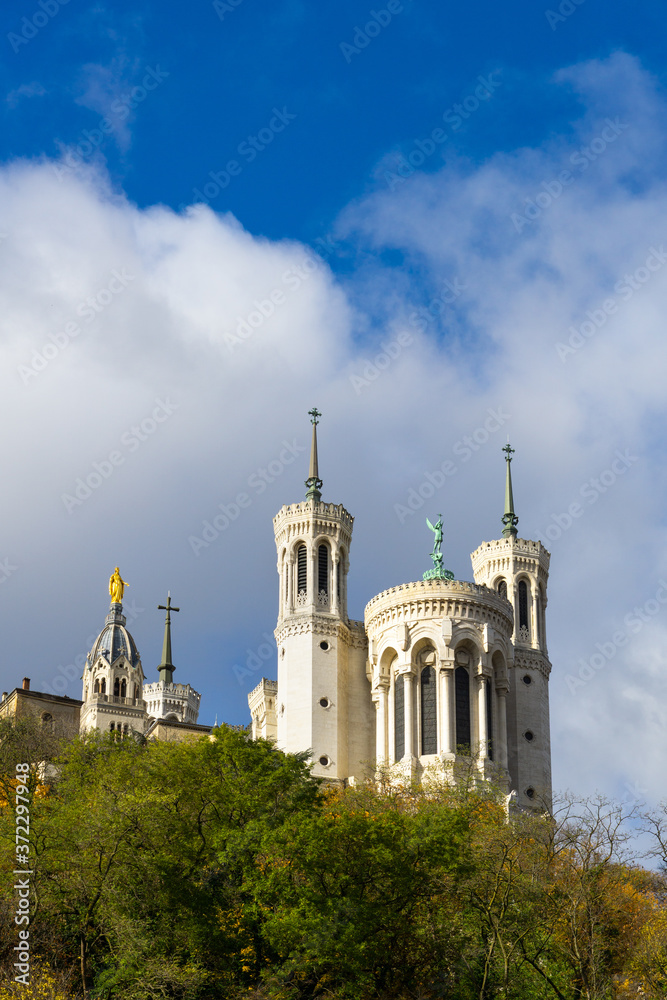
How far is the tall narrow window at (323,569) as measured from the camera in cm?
8556

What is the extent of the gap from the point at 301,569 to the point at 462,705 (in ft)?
43.9

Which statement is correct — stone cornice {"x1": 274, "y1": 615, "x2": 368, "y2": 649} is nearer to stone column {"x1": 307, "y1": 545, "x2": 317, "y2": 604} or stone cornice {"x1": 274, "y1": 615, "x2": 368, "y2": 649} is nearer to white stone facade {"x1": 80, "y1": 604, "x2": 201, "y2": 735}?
stone column {"x1": 307, "y1": 545, "x2": 317, "y2": 604}

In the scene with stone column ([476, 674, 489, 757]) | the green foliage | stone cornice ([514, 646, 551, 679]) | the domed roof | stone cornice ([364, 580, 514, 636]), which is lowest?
the green foliage

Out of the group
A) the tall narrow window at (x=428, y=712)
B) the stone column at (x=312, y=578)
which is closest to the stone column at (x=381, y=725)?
the tall narrow window at (x=428, y=712)

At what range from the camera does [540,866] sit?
46062mm

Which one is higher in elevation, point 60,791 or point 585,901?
point 60,791

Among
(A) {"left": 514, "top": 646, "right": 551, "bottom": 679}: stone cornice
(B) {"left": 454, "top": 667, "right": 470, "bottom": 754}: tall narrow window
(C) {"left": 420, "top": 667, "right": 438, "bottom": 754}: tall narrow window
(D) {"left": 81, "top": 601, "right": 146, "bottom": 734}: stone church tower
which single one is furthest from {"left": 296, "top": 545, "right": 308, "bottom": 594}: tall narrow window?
(D) {"left": 81, "top": 601, "right": 146, "bottom": 734}: stone church tower

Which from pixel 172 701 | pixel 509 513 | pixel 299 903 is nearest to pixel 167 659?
pixel 172 701

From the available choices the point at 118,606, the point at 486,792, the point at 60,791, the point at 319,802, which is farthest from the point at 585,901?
the point at 118,606

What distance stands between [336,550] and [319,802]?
1462 inches

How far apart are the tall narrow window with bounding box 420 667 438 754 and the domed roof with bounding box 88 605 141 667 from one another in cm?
3660

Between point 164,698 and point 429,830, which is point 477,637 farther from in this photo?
point 164,698

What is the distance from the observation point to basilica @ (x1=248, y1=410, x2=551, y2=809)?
79562mm

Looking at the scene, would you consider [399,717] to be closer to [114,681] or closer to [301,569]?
[301,569]
